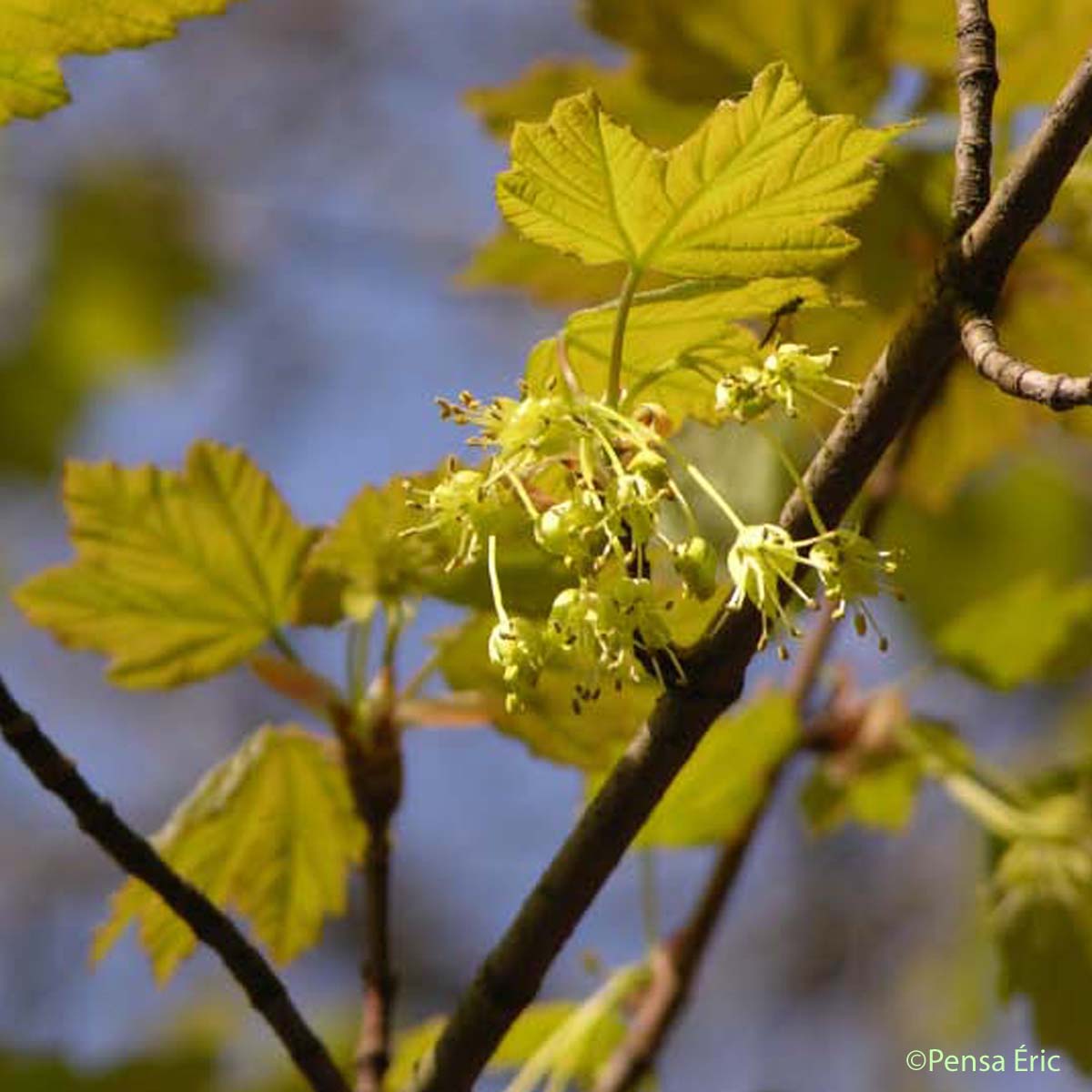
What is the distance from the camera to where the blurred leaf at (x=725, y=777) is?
1394mm

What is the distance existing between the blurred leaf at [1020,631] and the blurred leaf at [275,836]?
0.65 meters

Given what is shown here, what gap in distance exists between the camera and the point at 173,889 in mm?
943

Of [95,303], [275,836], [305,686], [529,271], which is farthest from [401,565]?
[95,303]

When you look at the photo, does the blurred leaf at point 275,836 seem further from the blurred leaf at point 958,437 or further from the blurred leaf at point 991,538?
the blurred leaf at point 991,538

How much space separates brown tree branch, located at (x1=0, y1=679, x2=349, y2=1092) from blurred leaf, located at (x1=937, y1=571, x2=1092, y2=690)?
34.6 inches

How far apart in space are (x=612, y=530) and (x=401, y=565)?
35cm

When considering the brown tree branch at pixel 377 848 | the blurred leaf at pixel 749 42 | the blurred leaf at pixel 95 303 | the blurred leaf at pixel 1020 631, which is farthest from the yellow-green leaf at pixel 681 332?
the blurred leaf at pixel 95 303

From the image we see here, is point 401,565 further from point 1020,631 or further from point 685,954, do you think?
point 1020,631

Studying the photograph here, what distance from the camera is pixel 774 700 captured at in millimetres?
1441

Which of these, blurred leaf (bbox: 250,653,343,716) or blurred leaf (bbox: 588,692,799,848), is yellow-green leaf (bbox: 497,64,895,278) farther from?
blurred leaf (bbox: 588,692,799,848)

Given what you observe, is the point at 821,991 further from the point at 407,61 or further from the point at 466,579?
the point at 466,579

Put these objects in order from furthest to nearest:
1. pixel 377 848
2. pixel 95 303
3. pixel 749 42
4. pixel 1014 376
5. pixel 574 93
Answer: pixel 95 303, pixel 574 93, pixel 749 42, pixel 377 848, pixel 1014 376

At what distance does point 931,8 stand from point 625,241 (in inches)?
24.8

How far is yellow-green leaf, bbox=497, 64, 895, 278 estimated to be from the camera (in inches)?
35.5
